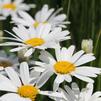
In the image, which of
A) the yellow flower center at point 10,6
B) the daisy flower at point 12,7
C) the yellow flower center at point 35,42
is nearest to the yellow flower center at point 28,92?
the yellow flower center at point 35,42

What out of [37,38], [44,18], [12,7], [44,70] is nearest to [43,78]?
[44,70]

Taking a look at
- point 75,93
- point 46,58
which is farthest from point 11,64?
point 75,93

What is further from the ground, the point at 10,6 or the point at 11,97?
the point at 10,6

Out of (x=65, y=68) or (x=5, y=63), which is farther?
(x=5, y=63)

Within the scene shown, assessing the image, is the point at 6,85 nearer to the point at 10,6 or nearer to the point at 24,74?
the point at 24,74

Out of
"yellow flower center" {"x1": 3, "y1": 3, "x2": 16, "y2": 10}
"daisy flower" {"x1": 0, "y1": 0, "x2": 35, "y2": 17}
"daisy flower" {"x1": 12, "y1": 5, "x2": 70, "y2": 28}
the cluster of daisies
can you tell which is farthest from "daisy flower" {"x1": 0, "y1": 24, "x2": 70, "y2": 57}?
"yellow flower center" {"x1": 3, "y1": 3, "x2": 16, "y2": 10}

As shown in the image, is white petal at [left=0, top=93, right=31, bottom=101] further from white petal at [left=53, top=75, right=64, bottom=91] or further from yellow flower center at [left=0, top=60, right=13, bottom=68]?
yellow flower center at [left=0, top=60, right=13, bottom=68]
